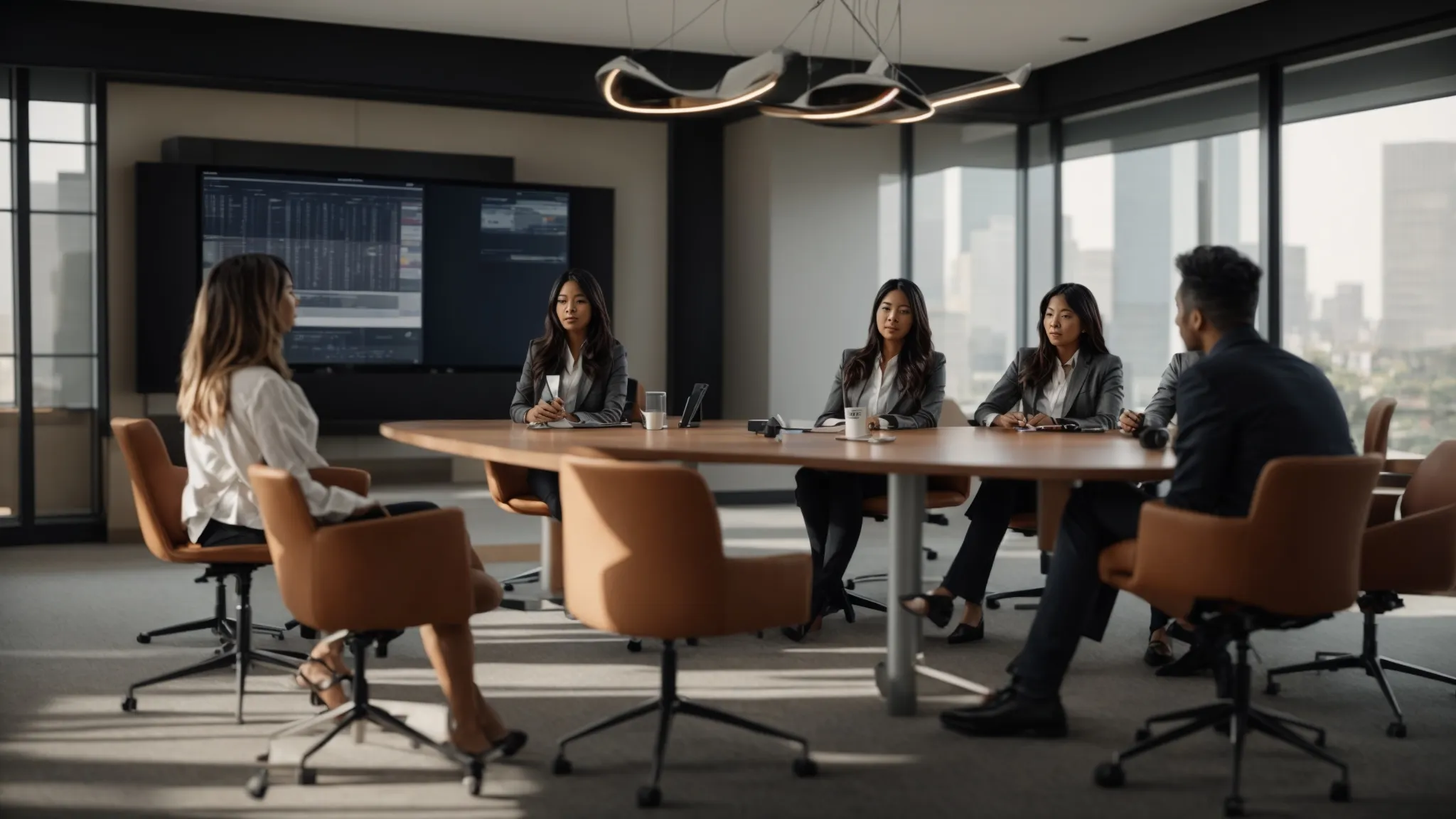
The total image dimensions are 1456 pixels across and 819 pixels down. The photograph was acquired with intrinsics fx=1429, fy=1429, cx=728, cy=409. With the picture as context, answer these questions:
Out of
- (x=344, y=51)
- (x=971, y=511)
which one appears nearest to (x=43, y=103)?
(x=344, y=51)

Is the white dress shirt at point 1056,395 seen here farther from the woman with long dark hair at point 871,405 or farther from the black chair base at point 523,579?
the black chair base at point 523,579

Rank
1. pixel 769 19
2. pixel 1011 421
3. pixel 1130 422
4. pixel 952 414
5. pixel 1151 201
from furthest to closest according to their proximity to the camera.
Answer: pixel 1151 201, pixel 952 414, pixel 769 19, pixel 1011 421, pixel 1130 422

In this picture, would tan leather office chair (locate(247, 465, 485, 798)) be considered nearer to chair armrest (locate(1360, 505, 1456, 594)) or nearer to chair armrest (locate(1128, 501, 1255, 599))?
chair armrest (locate(1128, 501, 1255, 599))

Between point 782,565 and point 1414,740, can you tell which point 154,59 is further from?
point 1414,740

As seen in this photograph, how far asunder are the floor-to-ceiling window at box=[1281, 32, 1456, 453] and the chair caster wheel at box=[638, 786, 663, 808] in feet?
15.5

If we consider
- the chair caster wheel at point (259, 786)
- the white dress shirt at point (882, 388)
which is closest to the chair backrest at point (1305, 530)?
the chair caster wheel at point (259, 786)

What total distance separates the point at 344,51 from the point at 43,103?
1.73 meters

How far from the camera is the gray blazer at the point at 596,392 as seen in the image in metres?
5.71

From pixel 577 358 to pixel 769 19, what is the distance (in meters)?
2.43

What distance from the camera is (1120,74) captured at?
8.04 m

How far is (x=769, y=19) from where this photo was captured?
728cm

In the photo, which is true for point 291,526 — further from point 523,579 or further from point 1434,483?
point 1434,483

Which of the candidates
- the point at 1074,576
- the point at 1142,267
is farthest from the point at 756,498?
the point at 1074,576

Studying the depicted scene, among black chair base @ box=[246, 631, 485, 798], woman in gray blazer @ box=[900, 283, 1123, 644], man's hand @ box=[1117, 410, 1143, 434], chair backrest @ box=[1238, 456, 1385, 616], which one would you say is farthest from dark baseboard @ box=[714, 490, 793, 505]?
chair backrest @ box=[1238, 456, 1385, 616]
